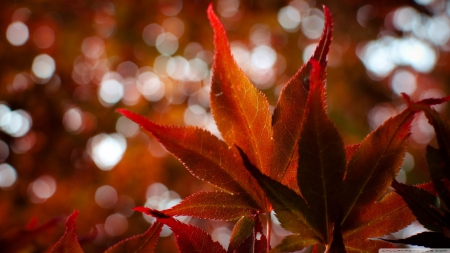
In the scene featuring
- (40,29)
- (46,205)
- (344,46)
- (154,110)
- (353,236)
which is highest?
(353,236)

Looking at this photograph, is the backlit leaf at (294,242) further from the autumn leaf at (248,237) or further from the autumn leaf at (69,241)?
the autumn leaf at (69,241)

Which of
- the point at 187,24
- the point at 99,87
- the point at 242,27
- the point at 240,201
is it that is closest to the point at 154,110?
the point at 99,87

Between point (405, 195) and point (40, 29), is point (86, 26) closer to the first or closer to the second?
point (40, 29)

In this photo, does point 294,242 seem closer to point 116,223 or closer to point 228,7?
point 228,7

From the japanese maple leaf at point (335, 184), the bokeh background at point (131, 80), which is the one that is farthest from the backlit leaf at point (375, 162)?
the bokeh background at point (131, 80)

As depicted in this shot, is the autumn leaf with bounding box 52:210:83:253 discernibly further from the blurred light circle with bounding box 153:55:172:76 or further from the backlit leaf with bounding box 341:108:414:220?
the blurred light circle with bounding box 153:55:172:76
